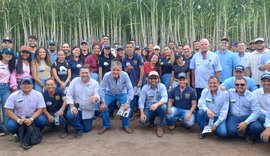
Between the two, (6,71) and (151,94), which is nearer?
(6,71)

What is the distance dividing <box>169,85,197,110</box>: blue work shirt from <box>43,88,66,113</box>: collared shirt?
233 centimetres

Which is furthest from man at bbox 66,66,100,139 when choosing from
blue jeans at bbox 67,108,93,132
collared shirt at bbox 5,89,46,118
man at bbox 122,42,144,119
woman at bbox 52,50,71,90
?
man at bbox 122,42,144,119

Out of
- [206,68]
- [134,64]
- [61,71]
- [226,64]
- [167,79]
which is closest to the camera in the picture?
[206,68]

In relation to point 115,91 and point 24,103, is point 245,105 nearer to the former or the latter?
point 115,91

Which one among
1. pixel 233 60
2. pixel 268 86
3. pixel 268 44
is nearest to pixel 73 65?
pixel 233 60

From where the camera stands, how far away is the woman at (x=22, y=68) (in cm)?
565

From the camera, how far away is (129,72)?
659cm

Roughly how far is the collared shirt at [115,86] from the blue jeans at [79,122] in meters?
0.57

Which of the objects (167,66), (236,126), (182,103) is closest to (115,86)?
(182,103)

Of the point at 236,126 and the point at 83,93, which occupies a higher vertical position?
the point at 83,93

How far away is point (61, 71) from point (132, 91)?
174 cm

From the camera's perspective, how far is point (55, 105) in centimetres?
562

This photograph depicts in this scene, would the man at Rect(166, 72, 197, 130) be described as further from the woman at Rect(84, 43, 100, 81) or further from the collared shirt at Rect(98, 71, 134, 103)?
the woman at Rect(84, 43, 100, 81)

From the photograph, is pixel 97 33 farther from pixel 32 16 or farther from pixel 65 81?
pixel 65 81
